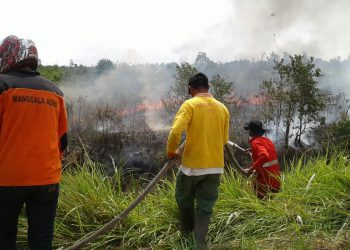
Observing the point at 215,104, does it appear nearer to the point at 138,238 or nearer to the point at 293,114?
the point at 138,238

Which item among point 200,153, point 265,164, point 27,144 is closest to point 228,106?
point 265,164

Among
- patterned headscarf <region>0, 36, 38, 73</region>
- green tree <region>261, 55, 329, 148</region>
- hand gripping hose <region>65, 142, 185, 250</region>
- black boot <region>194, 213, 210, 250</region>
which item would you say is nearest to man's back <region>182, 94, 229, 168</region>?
hand gripping hose <region>65, 142, 185, 250</region>

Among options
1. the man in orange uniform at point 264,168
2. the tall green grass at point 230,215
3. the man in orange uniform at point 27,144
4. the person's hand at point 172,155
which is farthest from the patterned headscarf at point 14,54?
the man in orange uniform at point 264,168

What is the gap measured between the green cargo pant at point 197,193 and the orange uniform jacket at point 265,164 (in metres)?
Result: 1.37

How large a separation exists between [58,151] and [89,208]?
1.52m

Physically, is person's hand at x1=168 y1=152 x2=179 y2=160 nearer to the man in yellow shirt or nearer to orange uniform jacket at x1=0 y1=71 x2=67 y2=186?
the man in yellow shirt

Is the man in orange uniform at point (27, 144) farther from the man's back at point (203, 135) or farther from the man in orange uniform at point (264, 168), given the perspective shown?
the man in orange uniform at point (264, 168)

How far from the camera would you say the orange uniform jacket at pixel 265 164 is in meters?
5.27

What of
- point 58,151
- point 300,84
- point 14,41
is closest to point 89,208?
point 58,151

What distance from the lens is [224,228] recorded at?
14.1 feet

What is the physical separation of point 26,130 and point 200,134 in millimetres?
1628

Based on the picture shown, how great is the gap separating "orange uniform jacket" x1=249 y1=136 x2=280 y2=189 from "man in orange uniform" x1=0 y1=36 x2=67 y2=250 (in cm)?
290

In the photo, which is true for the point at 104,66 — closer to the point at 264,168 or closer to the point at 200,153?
the point at 264,168

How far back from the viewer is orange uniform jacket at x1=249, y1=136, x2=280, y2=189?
5.27m
